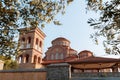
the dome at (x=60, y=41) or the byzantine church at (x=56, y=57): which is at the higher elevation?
the dome at (x=60, y=41)

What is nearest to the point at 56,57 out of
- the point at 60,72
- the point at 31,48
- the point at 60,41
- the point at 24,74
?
the point at 60,41

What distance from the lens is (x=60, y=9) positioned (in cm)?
1048

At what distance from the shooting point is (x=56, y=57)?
→ 45.2 metres

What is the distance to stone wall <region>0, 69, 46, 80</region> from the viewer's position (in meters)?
11.0

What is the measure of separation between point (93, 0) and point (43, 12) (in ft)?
9.91

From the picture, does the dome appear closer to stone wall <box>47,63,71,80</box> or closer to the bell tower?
the bell tower

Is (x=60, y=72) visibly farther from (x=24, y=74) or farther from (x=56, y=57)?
(x=56, y=57)

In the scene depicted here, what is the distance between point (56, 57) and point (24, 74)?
33.8 m

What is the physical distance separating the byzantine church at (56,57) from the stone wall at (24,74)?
5698mm

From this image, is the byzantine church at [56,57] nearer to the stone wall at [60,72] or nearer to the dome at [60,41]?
the dome at [60,41]

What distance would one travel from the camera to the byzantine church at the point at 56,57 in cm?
1994

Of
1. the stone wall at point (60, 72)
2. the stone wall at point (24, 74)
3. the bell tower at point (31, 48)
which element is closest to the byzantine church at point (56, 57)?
the bell tower at point (31, 48)

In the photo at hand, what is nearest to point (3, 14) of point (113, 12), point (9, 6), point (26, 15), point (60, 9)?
point (9, 6)

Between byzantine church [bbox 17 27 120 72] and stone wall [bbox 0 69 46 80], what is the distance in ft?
18.7
